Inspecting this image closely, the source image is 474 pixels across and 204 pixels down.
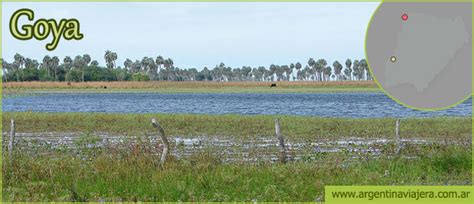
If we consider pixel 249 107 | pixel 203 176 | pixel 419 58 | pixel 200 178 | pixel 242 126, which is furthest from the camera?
pixel 249 107

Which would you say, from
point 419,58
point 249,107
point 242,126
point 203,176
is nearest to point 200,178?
point 203,176

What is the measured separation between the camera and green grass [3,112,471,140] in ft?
105

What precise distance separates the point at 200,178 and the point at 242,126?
21.4 metres

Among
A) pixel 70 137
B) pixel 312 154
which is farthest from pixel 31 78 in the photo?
pixel 312 154

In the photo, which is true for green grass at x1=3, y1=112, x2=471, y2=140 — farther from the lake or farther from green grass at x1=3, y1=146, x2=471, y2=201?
green grass at x1=3, y1=146, x2=471, y2=201

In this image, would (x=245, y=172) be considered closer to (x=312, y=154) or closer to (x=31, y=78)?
(x=312, y=154)

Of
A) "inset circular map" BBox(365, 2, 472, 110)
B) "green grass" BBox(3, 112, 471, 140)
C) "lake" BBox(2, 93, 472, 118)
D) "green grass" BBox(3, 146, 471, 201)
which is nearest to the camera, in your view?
"inset circular map" BBox(365, 2, 472, 110)

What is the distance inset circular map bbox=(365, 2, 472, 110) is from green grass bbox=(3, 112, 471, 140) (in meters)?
22.1

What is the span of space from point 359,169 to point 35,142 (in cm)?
1709

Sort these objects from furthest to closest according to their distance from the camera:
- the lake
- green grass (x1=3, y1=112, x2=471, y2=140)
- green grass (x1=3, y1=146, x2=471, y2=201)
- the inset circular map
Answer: the lake, green grass (x1=3, y1=112, x2=471, y2=140), green grass (x1=3, y1=146, x2=471, y2=201), the inset circular map

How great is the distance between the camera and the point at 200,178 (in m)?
14.0

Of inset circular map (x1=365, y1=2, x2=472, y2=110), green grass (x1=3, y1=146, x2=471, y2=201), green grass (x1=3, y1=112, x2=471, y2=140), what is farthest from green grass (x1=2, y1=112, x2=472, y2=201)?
green grass (x1=3, y1=112, x2=471, y2=140)

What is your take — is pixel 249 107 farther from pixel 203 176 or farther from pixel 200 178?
pixel 200 178

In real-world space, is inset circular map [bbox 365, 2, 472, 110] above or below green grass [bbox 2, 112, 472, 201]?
above
